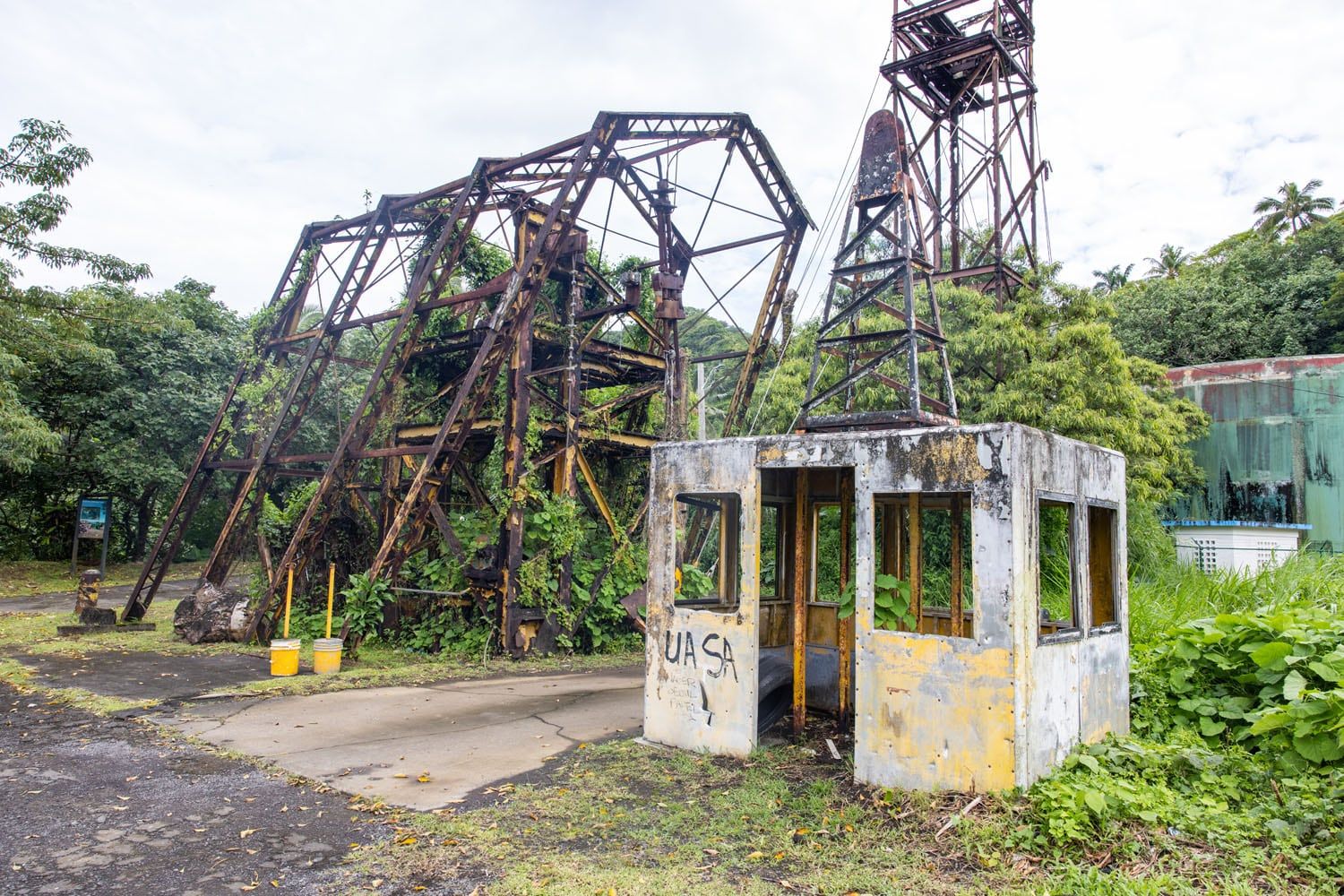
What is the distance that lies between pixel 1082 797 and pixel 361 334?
1040 inches

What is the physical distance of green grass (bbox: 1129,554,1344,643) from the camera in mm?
8531

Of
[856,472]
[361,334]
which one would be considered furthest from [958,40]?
[361,334]

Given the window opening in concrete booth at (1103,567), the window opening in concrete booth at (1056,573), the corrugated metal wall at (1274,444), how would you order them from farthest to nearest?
the corrugated metal wall at (1274,444), the window opening in concrete booth at (1103,567), the window opening in concrete booth at (1056,573)

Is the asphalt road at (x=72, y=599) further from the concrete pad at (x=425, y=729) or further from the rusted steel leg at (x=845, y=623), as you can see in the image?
the rusted steel leg at (x=845, y=623)

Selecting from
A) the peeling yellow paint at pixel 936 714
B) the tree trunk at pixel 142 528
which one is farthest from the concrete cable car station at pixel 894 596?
the tree trunk at pixel 142 528

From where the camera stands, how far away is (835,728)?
739cm

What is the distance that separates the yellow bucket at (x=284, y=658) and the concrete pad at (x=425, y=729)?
110 cm

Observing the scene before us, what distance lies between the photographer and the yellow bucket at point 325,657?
10180 mm

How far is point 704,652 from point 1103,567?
3.27 metres

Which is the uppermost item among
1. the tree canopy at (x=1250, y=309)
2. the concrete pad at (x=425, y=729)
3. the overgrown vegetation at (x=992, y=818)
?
the tree canopy at (x=1250, y=309)

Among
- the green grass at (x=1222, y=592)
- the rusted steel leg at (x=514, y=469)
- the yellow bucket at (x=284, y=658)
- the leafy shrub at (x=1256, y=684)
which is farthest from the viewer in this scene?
the rusted steel leg at (x=514, y=469)

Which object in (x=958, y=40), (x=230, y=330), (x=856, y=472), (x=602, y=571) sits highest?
(x=958, y=40)

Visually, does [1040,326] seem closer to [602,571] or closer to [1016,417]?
[1016,417]

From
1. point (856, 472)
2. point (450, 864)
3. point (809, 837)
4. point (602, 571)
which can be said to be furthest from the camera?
point (602, 571)
